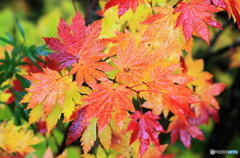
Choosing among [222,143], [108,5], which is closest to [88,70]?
[108,5]

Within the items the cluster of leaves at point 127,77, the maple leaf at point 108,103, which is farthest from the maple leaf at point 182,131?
the maple leaf at point 108,103

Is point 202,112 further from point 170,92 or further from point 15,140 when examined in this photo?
point 15,140

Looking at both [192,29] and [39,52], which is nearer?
[192,29]

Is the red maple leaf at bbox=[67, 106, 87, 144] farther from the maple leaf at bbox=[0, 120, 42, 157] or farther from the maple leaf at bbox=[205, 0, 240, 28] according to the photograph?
the maple leaf at bbox=[205, 0, 240, 28]

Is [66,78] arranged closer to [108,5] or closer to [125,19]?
[108,5]

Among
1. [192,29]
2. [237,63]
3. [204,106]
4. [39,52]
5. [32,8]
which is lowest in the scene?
[237,63]

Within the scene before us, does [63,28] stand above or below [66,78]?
above

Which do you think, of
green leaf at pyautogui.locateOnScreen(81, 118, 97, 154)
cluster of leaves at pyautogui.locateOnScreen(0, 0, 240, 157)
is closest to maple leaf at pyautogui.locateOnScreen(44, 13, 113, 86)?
cluster of leaves at pyautogui.locateOnScreen(0, 0, 240, 157)
